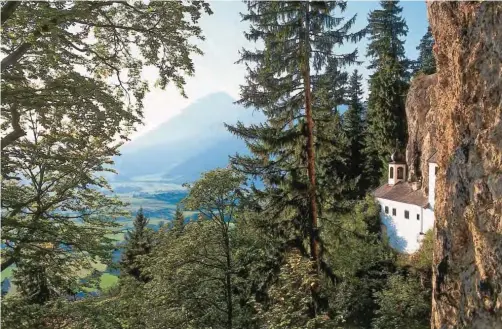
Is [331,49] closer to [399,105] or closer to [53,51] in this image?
[53,51]

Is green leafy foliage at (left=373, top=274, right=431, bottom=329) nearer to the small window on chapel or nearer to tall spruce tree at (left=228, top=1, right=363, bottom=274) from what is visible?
tall spruce tree at (left=228, top=1, right=363, bottom=274)

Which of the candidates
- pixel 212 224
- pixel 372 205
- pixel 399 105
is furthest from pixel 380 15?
pixel 212 224

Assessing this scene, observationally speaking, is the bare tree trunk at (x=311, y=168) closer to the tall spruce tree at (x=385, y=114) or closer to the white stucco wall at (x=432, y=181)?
the white stucco wall at (x=432, y=181)

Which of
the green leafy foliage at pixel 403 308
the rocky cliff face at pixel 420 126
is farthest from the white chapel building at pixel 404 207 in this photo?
the green leafy foliage at pixel 403 308

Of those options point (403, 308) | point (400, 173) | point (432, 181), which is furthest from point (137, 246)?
point (432, 181)

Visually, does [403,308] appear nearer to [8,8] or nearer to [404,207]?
[404,207]
